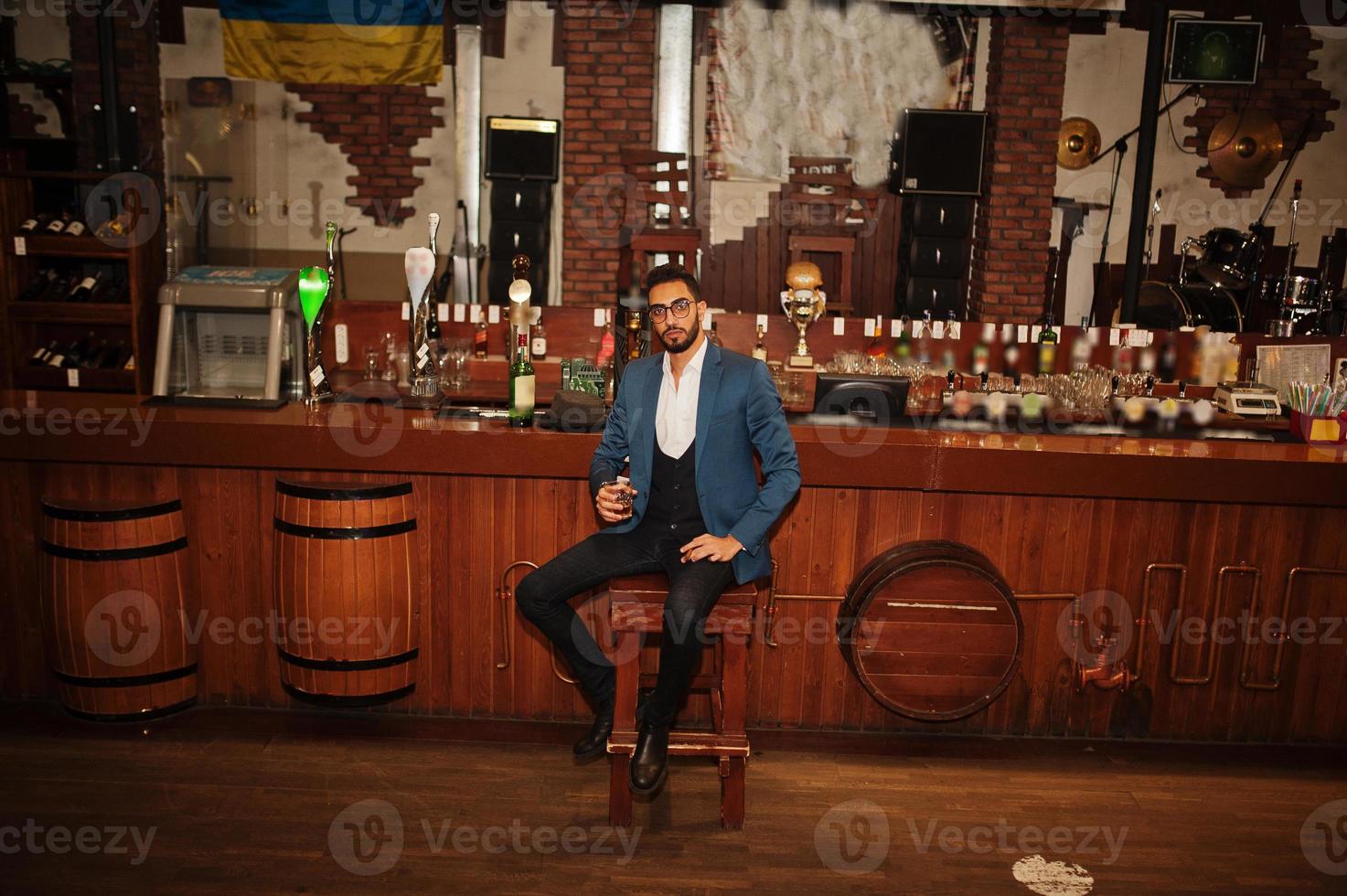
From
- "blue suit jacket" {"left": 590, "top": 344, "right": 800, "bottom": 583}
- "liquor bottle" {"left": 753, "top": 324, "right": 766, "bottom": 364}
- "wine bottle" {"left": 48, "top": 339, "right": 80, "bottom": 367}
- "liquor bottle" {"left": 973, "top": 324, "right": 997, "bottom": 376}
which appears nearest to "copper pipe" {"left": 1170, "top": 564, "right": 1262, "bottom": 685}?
"blue suit jacket" {"left": 590, "top": 344, "right": 800, "bottom": 583}

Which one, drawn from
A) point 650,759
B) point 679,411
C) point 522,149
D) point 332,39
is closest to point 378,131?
point 332,39

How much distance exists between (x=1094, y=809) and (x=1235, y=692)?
87cm

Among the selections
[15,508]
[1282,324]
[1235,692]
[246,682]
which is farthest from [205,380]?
[1282,324]

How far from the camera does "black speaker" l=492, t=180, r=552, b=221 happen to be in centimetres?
798

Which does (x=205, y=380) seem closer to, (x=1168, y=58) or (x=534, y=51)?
(x=534, y=51)

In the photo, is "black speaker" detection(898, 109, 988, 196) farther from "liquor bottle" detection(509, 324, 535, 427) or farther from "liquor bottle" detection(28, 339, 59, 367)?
"liquor bottle" detection(28, 339, 59, 367)

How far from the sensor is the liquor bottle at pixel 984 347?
5.80 metres

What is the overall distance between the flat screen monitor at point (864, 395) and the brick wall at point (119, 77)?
584 cm

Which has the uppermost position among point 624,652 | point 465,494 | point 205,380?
point 205,380

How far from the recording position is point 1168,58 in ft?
27.4

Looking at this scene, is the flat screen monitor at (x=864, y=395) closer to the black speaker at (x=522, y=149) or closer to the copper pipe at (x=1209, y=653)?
the copper pipe at (x=1209, y=653)

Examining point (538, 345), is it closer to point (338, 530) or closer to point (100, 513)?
point (338, 530)

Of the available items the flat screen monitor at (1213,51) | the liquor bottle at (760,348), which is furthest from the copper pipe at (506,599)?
the flat screen monitor at (1213,51)

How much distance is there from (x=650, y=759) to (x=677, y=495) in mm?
790
